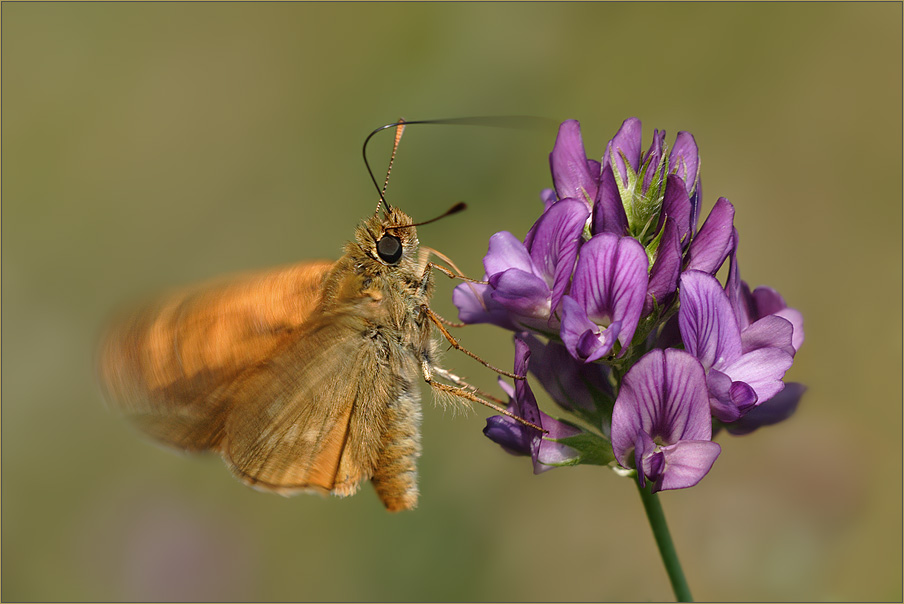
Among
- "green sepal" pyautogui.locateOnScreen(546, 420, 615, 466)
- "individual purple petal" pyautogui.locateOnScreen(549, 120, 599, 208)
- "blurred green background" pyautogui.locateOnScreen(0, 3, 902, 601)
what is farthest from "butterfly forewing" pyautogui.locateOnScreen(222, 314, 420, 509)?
"blurred green background" pyautogui.locateOnScreen(0, 3, 902, 601)

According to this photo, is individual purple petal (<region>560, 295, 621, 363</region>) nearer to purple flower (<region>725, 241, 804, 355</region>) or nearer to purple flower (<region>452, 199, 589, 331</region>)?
purple flower (<region>452, 199, 589, 331</region>)

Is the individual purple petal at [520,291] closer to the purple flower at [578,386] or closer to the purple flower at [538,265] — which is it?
the purple flower at [538,265]

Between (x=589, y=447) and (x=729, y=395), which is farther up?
(x=729, y=395)

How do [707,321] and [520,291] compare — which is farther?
[520,291]

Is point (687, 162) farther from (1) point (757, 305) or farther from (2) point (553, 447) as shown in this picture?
(2) point (553, 447)

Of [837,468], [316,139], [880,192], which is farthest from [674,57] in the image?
[837,468]

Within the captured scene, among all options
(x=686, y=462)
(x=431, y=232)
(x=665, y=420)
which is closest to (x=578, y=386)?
(x=665, y=420)
